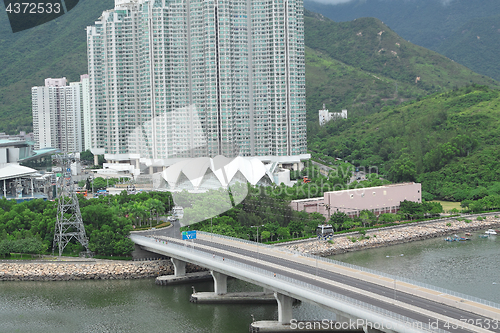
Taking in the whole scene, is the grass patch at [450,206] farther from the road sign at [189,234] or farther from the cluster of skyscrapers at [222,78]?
the road sign at [189,234]

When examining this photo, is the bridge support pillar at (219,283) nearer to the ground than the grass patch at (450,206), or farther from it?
nearer to the ground

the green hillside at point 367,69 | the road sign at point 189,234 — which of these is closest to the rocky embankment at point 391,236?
the road sign at point 189,234

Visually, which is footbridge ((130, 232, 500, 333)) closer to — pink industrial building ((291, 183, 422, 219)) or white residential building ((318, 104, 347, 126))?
pink industrial building ((291, 183, 422, 219))

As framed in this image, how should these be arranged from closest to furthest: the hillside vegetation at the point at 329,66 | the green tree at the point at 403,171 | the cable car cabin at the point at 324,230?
the cable car cabin at the point at 324,230 → the green tree at the point at 403,171 → the hillside vegetation at the point at 329,66

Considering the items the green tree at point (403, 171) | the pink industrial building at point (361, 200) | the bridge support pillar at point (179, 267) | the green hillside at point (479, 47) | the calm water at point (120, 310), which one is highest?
the green hillside at point (479, 47)

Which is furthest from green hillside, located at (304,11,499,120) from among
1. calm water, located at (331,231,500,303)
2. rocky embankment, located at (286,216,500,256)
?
calm water, located at (331,231,500,303)

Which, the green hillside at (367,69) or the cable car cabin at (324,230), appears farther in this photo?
the green hillside at (367,69)
